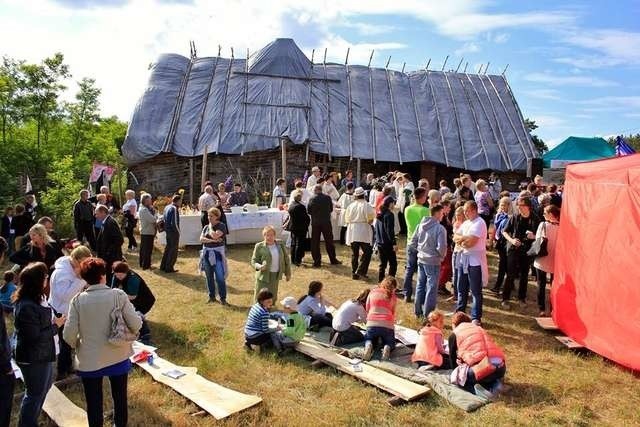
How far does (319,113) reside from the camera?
2148cm

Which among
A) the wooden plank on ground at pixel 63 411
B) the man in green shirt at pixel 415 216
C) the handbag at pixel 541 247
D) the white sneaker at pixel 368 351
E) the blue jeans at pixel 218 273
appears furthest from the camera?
the blue jeans at pixel 218 273

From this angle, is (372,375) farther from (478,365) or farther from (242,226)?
Result: (242,226)

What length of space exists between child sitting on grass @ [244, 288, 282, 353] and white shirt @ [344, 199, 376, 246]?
345cm

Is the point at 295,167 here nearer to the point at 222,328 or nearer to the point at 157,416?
the point at 222,328

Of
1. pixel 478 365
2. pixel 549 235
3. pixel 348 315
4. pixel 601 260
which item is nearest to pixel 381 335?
pixel 348 315

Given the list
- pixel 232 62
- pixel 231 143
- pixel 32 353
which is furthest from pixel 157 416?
pixel 232 62

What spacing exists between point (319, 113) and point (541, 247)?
14.9m

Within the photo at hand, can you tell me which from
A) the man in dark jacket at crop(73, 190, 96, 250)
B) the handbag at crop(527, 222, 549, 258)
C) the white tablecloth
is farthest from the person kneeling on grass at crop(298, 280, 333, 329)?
the man in dark jacket at crop(73, 190, 96, 250)

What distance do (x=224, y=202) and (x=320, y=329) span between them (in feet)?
24.8

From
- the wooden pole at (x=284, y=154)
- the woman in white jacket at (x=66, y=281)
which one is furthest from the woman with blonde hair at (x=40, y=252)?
the wooden pole at (x=284, y=154)

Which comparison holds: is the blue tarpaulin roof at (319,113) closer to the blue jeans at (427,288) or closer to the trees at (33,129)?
the trees at (33,129)

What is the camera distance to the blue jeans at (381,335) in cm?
632

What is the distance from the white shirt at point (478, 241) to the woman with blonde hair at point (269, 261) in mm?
2759

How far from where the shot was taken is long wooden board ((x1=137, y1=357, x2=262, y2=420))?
502 cm
